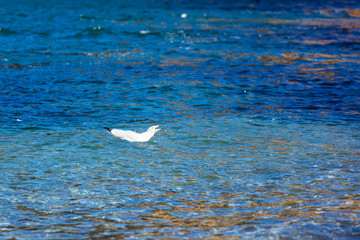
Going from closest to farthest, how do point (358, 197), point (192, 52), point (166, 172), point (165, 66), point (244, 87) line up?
point (358, 197)
point (166, 172)
point (244, 87)
point (165, 66)
point (192, 52)

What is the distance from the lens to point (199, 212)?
614cm

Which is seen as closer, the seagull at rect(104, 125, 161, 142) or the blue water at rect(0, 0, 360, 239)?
the blue water at rect(0, 0, 360, 239)

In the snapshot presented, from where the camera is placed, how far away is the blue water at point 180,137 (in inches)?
233

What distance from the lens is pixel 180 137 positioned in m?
9.62

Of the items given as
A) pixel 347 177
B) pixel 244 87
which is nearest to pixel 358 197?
pixel 347 177

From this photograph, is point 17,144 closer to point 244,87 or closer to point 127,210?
point 127,210

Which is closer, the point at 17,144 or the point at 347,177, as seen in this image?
the point at 347,177

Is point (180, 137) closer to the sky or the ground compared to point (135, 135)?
closer to the ground

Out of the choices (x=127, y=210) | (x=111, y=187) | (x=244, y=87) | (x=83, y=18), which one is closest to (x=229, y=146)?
(x=111, y=187)

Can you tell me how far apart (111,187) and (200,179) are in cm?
125

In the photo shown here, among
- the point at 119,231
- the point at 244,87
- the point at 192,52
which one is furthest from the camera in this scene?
the point at 192,52

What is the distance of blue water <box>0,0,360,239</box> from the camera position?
591 cm

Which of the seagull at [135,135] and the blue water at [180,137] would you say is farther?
the seagull at [135,135]

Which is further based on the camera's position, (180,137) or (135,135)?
(180,137)
